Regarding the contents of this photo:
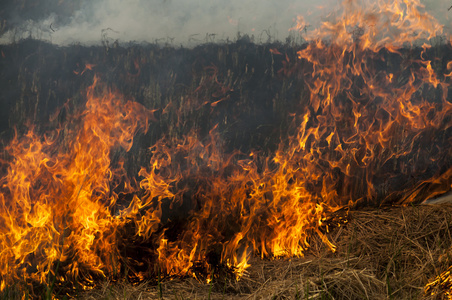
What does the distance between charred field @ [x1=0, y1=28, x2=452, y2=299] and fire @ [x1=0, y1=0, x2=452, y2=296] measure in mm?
15

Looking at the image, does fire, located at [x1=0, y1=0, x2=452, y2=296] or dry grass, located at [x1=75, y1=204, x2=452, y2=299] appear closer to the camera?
dry grass, located at [x1=75, y1=204, x2=452, y2=299]

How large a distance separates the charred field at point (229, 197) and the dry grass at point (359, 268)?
0.01m

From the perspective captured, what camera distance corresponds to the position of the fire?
11.2 feet

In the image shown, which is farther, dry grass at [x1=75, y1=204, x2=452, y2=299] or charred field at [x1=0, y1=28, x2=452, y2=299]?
charred field at [x1=0, y1=28, x2=452, y2=299]

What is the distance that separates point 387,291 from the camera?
2650 mm

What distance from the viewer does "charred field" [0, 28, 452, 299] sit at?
319 cm

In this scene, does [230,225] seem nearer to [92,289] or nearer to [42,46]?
[92,289]

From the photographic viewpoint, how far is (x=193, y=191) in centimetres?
429

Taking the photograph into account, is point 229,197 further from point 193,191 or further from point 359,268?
point 359,268

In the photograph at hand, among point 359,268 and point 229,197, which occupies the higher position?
point 229,197

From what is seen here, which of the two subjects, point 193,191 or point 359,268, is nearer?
point 359,268

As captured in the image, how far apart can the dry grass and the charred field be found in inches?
0.5

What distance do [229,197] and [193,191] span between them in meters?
0.45

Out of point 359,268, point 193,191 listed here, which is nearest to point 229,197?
point 193,191
